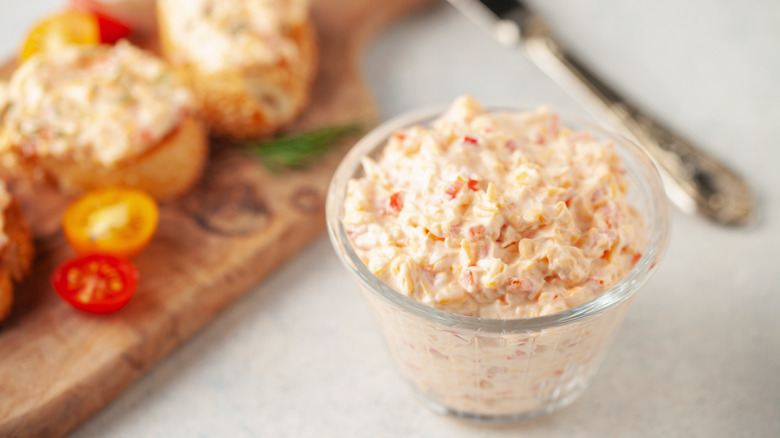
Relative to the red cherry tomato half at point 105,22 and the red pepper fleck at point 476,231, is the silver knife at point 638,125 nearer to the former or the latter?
the red pepper fleck at point 476,231

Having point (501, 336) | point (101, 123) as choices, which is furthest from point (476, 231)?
point (101, 123)

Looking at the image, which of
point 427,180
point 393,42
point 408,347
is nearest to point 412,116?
point 427,180

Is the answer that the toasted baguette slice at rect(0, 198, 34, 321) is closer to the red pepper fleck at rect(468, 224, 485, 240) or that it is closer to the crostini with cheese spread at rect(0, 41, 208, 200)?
the crostini with cheese spread at rect(0, 41, 208, 200)

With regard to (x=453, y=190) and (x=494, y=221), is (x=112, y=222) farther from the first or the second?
(x=494, y=221)

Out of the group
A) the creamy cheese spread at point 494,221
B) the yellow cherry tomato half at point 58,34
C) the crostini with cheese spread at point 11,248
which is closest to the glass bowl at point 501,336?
the creamy cheese spread at point 494,221

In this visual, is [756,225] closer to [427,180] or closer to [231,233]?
[427,180]

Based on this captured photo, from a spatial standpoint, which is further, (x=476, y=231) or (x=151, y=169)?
(x=151, y=169)

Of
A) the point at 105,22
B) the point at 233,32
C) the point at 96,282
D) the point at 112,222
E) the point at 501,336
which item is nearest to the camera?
the point at 501,336
